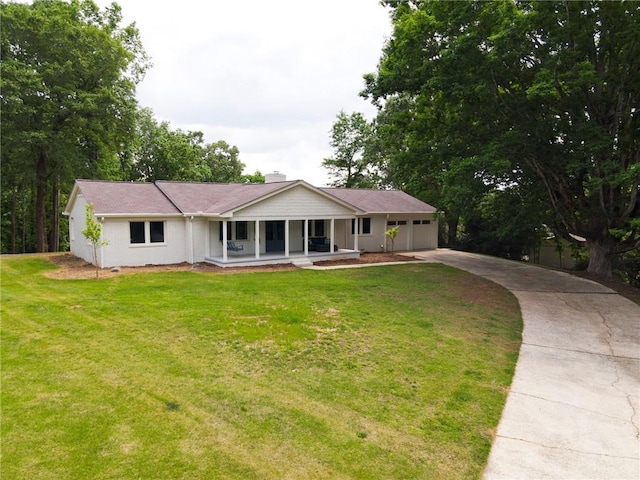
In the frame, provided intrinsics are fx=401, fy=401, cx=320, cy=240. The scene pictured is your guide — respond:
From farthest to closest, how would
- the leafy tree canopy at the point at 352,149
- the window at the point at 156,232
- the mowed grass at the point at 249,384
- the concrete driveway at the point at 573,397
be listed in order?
the leafy tree canopy at the point at 352,149
the window at the point at 156,232
the concrete driveway at the point at 573,397
the mowed grass at the point at 249,384

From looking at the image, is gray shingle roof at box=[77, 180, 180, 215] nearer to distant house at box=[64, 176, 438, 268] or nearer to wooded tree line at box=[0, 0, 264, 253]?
distant house at box=[64, 176, 438, 268]

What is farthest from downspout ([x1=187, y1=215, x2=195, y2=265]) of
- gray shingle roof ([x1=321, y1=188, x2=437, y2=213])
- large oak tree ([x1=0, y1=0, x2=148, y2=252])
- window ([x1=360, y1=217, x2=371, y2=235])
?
large oak tree ([x1=0, y1=0, x2=148, y2=252])

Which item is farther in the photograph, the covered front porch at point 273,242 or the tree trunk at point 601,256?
the covered front porch at point 273,242

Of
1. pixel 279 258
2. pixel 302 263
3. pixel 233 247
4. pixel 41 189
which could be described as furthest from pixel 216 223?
pixel 41 189

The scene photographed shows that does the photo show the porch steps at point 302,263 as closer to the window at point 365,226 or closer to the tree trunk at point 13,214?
the window at point 365,226

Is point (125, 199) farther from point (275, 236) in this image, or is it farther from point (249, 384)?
point (249, 384)

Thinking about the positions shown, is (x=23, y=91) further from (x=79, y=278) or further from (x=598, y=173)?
(x=598, y=173)

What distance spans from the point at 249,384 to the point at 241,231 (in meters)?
15.2

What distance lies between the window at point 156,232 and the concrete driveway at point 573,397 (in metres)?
15.1

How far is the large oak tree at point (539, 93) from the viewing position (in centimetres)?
1238

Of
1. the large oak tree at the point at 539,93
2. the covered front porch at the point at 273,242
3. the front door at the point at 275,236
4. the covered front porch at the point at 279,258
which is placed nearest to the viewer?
the large oak tree at the point at 539,93

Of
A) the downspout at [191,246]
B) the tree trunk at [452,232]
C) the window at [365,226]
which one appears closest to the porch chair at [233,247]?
the downspout at [191,246]

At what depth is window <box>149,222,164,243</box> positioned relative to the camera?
18.2 meters

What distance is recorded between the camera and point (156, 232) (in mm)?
18359
